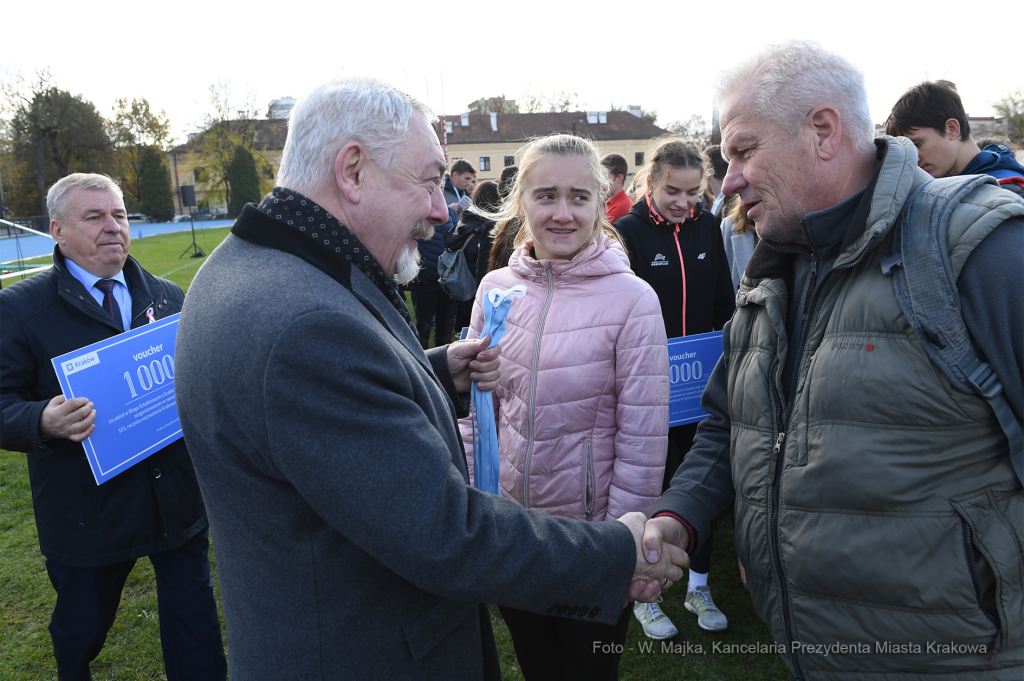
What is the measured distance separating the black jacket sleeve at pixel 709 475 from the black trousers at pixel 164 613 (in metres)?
Result: 2.26

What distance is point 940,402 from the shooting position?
136 cm

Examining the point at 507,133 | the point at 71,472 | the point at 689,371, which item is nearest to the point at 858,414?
the point at 689,371

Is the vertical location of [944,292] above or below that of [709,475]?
above

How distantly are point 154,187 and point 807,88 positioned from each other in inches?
2178

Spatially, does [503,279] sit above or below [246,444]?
above

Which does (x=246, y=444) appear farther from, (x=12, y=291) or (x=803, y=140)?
(x=12, y=291)

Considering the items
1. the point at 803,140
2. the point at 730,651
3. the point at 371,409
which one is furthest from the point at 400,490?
the point at 730,651

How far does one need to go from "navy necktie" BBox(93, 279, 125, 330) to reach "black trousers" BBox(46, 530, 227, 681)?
113 cm

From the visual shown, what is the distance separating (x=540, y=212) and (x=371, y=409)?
5.02ft

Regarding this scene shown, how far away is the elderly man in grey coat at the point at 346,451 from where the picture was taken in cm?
129

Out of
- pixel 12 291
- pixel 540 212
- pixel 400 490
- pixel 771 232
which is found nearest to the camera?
pixel 400 490

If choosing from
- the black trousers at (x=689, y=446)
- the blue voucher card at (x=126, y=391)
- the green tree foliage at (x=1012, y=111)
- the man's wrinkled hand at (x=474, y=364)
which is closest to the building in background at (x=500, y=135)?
the green tree foliage at (x=1012, y=111)

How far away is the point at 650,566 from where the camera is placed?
1862 millimetres

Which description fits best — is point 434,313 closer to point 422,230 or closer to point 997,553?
point 422,230
